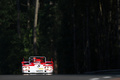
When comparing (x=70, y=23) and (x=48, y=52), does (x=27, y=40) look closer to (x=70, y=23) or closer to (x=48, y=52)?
(x=48, y=52)

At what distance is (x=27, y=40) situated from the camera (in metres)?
46.6

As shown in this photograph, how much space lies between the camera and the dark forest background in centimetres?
4619

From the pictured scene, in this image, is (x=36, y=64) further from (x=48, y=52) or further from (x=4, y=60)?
(x=4, y=60)

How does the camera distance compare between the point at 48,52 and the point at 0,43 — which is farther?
the point at 0,43

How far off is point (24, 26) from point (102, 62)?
12.6m

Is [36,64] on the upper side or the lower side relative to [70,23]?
lower

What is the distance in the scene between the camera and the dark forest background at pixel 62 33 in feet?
152

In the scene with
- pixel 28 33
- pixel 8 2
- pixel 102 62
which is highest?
pixel 8 2

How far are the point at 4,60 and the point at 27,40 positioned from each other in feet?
19.4

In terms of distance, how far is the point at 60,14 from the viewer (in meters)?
48.5

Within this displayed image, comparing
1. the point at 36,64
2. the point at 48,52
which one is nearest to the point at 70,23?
the point at 48,52

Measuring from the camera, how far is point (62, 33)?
5334 centimetres

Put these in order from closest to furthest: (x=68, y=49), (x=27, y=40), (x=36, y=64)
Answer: (x=36, y=64) → (x=27, y=40) → (x=68, y=49)

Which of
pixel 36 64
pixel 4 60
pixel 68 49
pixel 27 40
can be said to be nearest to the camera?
pixel 36 64
